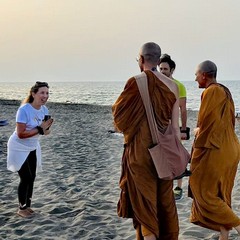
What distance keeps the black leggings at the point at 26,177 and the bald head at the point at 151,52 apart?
230 cm

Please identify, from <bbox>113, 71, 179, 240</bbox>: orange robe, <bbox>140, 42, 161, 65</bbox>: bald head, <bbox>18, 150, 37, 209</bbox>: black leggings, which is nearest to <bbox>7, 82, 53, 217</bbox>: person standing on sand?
<bbox>18, 150, 37, 209</bbox>: black leggings

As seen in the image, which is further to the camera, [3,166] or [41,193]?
[3,166]

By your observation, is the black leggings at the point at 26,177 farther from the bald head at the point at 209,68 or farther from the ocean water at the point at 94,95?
the ocean water at the point at 94,95

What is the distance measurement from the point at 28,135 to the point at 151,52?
2.09 m

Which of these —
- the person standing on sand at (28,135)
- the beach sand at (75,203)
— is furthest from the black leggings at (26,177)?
the beach sand at (75,203)

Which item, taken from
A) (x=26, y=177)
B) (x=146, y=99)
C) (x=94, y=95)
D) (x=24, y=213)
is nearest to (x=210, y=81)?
(x=146, y=99)

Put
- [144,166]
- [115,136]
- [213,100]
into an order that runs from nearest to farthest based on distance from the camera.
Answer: [144,166]
[213,100]
[115,136]

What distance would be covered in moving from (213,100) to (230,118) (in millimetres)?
294

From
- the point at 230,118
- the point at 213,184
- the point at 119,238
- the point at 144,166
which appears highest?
the point at 230,118

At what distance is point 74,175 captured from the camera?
7.58 metres

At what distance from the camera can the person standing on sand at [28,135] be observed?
4832mm

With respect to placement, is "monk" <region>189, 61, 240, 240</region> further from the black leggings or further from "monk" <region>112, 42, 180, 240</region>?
the black leggings

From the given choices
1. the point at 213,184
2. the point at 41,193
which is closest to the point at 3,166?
the point at 41,193

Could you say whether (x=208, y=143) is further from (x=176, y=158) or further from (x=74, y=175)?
(x=74, y=175)
